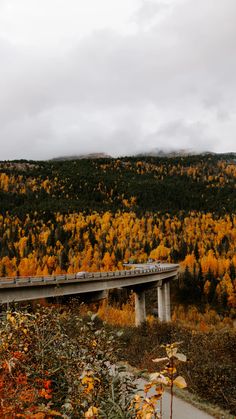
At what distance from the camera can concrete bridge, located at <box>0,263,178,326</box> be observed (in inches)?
1650

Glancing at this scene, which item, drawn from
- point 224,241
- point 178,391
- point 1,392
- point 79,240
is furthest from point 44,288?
point 224,241

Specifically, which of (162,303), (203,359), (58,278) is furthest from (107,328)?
(162,303)

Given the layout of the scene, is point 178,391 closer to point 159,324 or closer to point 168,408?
point 168,408

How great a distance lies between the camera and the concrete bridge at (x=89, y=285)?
41922mm

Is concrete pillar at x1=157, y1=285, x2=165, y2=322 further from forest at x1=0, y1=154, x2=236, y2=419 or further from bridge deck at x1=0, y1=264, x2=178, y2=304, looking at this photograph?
bridge deck at x1=0, y1=264, x2=178, y2=304

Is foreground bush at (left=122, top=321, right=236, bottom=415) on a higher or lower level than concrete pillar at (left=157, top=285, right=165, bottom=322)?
higher

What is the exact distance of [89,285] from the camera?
5569cm

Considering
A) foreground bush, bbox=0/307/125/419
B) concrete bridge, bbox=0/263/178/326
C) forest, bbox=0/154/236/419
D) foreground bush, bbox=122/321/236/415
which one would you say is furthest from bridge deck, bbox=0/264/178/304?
foreground bush, bbox=0/307/125/419

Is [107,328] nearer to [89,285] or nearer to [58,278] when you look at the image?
[58,278]

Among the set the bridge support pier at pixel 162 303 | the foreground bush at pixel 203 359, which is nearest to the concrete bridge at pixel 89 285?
the bridge support pier at pixel 162 303

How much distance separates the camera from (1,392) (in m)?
9.27

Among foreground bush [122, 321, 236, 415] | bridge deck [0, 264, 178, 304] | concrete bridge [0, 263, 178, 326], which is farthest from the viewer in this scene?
concrete bridge [0, 263, 178, 326]

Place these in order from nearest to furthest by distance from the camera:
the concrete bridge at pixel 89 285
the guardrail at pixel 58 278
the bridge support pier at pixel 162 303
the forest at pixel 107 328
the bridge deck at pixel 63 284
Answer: the forest at pixel 107 328 < the bridge deck at pixel 63 284 < the guardrail at pixel 58 278 < the concrete bridge at pixel 89 285 < the bridge support pier at pixel 162 303

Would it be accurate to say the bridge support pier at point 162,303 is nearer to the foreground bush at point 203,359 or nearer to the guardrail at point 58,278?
the guardrail at point 58,278
